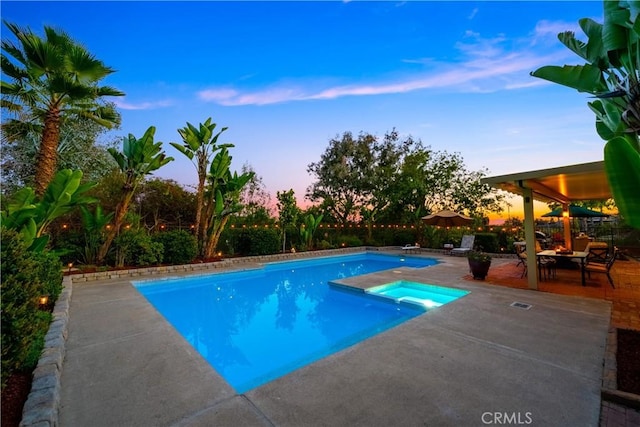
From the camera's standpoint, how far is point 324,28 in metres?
8.96

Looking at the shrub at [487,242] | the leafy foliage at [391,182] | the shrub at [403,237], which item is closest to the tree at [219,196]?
the leafy foliage at [391,182]

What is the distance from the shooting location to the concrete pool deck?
86.4 inches

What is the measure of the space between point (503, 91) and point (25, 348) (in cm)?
1383

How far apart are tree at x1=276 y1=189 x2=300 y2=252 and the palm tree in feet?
27.1

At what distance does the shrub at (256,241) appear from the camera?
12969 millimetres

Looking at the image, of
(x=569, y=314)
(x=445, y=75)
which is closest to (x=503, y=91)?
(x=445, y=75)

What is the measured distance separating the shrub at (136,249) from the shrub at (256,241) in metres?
3.92

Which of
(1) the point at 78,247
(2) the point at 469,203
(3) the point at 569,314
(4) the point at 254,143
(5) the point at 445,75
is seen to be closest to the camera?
(3) the point at 569,314

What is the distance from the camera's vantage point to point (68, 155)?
47.6 ft

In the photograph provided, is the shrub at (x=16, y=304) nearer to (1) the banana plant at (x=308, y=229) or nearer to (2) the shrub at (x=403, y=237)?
(1) the banana plant at (x=308, y=229)

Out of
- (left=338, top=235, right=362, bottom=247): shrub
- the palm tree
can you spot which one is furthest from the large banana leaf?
(left=338, top=235, right=362, bottom=247): shrub

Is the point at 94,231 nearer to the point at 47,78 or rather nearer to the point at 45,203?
the point at 45,203

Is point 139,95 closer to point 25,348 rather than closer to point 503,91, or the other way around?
point 25,348

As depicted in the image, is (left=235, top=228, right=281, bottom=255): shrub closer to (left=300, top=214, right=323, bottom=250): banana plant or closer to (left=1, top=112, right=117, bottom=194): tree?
(left=300, top=214, right=323, bottom=250): banana plant
